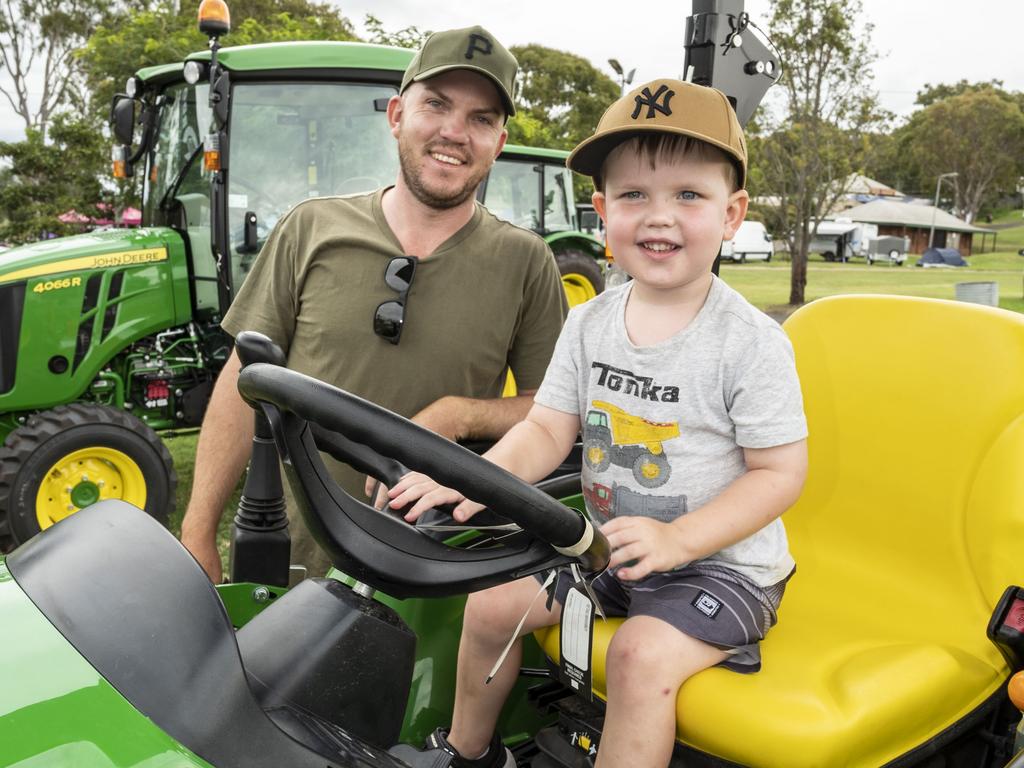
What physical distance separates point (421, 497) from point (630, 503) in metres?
0.43

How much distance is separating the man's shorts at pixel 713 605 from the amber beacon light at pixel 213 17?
335cm

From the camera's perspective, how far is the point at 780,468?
1405 mm

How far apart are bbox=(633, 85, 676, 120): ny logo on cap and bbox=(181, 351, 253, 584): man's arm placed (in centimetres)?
108

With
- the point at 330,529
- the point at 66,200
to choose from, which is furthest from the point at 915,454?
the point at 66,200

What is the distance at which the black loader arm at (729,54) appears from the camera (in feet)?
7.78

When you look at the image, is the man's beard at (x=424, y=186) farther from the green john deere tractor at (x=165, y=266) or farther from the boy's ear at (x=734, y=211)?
the green john deere tractor at (x=165, y=266)

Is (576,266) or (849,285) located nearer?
(576,266)

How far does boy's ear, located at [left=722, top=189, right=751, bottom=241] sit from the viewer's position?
4.98 feet

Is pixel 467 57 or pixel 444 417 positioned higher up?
pixel 467 57

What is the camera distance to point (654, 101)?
4.70 feet

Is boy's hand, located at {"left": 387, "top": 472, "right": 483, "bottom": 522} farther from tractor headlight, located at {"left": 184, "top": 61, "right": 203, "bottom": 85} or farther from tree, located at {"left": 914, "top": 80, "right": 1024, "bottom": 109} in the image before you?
tree, located at {"left": 914, "top": 80, "right": 1024, "bottom": 109}

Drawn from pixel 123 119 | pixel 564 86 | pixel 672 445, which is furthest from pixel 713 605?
pixel 564 86

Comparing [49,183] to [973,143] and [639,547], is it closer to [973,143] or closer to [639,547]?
[639,547]

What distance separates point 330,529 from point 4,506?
3526 millimetres
